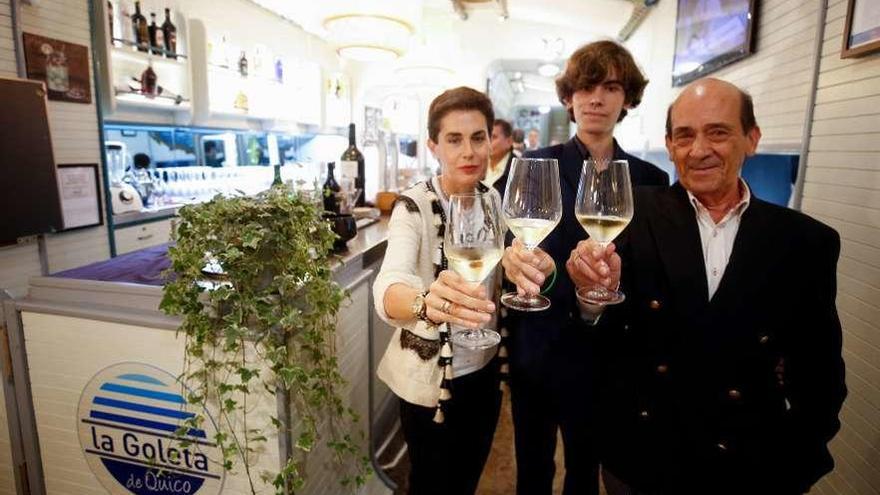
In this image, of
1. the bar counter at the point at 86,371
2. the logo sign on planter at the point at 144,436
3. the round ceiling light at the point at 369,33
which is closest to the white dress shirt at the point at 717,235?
the bar counter at the point at 86,371

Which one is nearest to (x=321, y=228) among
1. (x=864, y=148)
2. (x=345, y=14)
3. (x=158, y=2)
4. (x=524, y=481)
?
(x=524, y=481)

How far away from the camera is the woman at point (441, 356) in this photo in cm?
135

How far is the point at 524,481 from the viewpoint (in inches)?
66.8

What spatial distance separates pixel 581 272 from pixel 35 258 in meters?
3.09

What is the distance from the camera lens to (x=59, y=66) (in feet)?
9.33

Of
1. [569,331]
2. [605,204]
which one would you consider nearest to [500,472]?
[569,331]

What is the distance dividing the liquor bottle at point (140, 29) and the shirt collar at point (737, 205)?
159 inches

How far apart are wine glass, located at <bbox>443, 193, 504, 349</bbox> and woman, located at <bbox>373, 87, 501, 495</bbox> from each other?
1.24 ft

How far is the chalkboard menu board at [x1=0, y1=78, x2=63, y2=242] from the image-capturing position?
2461 mm

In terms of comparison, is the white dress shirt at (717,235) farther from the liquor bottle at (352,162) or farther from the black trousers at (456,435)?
the liquor bottle at (352,162)

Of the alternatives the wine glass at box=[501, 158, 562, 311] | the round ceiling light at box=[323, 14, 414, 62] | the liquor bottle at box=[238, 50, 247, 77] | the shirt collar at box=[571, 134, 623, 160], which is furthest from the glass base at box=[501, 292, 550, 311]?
the liquor bottle at box=[238, 50, 247, 77]

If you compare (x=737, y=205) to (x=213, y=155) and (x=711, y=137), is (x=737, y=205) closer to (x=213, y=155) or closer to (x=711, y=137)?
(x=711, y=137)

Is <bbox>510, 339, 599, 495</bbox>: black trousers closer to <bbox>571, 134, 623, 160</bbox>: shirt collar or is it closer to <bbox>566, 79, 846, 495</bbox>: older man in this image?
<bbox>566, 79, 846, 495</bbox>: older man

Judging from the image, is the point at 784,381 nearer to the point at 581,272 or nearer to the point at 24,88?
the point at 581,272
